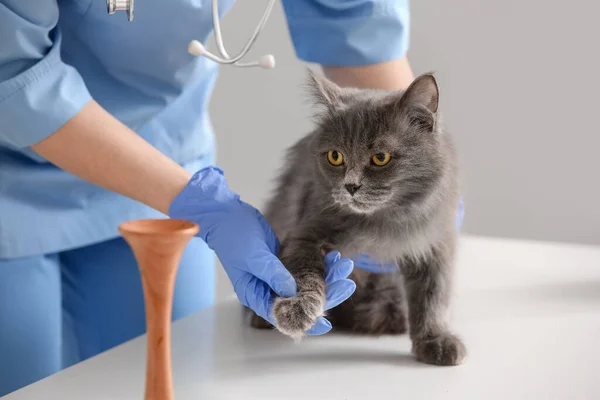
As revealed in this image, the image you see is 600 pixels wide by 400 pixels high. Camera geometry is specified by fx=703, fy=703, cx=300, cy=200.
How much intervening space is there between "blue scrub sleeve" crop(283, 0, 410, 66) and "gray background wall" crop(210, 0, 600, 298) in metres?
0.93

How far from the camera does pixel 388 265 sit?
58.9 inches

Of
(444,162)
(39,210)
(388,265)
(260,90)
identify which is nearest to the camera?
(444,162)

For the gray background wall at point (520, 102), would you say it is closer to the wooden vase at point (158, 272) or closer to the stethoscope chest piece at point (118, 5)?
the stethoscope chest piece at point (118, 5)

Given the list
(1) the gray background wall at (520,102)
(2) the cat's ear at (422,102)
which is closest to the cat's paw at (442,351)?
(2) the cat's ear at (422,102)

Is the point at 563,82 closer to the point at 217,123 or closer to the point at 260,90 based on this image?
the point at 260,90

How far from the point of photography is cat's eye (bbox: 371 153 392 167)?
4.26 feet

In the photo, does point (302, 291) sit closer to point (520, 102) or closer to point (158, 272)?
point (158, 272)

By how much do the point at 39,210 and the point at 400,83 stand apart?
93cm

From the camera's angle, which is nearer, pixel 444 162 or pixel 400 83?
pixel 444 162

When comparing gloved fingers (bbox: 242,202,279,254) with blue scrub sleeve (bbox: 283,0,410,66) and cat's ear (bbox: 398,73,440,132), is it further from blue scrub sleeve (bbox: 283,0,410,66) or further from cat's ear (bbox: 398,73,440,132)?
blue scrub sleeve (bbox: 283,0,410,66)

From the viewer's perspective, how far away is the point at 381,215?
1379 mm

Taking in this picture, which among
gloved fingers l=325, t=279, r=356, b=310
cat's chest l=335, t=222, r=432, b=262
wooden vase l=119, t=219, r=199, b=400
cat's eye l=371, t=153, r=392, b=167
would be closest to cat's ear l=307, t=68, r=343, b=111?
cat's eye l=371, t=153, r=392, b=167

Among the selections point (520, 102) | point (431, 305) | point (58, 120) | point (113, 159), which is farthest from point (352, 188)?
point (520, 102)

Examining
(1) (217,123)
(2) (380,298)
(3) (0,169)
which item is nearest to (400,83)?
(2) (380,298)
